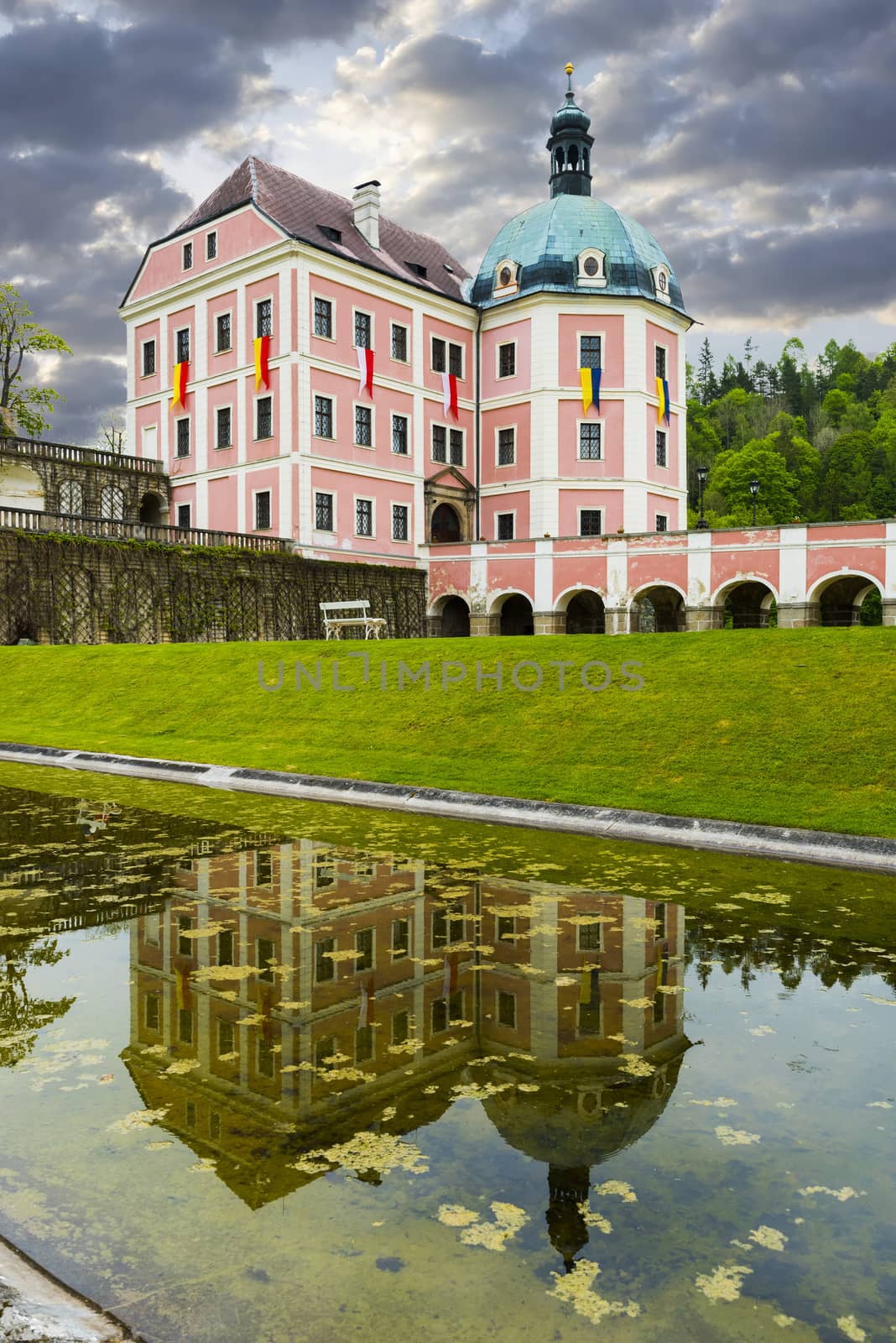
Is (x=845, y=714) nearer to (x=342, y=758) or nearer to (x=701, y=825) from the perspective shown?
(x=701, y=825)

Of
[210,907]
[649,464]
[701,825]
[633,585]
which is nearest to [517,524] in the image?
[649,464]

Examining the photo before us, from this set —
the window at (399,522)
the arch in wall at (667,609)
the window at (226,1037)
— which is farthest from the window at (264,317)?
the window at (226,1037)

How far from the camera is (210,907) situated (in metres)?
7.48

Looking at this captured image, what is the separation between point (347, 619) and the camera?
31.7 m

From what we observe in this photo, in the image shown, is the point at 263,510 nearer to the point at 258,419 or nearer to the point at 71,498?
the point at 258,419

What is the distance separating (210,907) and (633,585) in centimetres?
3272

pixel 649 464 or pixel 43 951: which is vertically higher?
pixel 649 464

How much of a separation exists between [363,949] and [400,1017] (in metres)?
1.19

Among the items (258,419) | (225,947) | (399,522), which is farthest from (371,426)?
(225,947)

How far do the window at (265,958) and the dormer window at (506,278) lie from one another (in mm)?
46523

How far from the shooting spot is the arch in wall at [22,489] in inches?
1661

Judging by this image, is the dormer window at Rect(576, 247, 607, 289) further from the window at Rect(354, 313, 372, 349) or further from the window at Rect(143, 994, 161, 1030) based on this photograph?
the window at Rect(143, 994, 161, 1030)

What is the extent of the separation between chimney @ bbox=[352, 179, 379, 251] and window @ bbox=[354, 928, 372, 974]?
4623 cm

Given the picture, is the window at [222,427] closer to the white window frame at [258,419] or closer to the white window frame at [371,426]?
the white window frame at [258,419]
